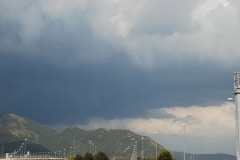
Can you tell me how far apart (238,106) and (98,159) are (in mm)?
159146

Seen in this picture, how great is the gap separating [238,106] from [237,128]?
6.53 ft

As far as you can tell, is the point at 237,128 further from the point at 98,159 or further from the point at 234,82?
the point at 98,159

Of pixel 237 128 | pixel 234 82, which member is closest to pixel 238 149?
pixel 237 128

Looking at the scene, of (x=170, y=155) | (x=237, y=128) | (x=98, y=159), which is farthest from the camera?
(x=98, y=159)

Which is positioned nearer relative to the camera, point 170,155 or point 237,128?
point 237,128

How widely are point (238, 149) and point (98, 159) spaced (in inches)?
6243

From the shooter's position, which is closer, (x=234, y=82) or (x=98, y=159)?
(x=234, y=82)

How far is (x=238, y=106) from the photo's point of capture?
44469 mm

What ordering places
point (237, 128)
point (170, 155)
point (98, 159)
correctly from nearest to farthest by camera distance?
point (237, 128) < point (170, 155) < point (98, 159)

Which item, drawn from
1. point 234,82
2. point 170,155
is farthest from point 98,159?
point 234,82

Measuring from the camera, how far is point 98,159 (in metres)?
200

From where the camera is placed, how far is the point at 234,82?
4634cm

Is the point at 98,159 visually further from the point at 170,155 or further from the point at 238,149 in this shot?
the point at 238,149

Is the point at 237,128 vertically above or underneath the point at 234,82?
underneath
